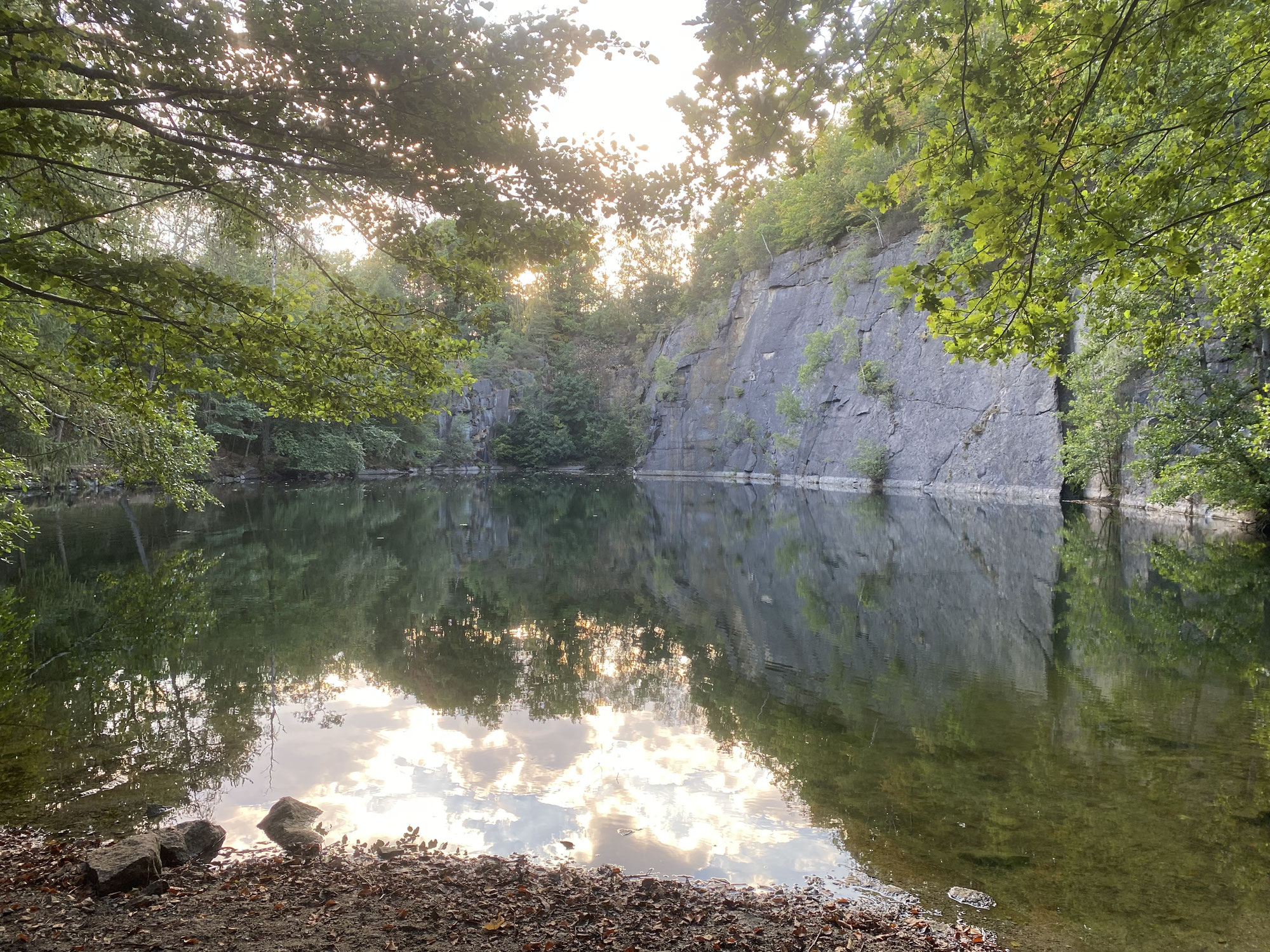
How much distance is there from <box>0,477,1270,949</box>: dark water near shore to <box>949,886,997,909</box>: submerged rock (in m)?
0.05

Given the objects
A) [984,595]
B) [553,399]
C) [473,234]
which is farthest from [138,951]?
[553,399]

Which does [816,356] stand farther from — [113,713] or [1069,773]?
[113,713]

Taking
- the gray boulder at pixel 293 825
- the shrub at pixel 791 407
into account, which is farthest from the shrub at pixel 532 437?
Answer: the gray boulder at pixel 293 825

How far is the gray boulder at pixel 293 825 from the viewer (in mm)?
3908

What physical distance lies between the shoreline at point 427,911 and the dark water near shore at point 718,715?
1.19 ft

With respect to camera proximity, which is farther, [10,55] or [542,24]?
[542,24]

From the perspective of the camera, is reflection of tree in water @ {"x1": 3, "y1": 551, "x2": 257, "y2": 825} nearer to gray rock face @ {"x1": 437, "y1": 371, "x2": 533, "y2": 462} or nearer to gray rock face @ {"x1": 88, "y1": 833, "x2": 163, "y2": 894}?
gray rock face @ {"x1": 88, "y1": 833, "x2": 163, "y2": 894}

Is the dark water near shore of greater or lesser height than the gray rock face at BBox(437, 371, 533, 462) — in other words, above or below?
below

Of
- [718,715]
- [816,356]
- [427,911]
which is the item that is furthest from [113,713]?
[816,356]

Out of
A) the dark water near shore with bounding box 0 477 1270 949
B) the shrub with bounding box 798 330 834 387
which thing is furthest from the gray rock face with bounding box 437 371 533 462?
the dark water near shore with bounding box 0 477 1270 949

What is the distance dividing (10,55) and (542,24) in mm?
3166

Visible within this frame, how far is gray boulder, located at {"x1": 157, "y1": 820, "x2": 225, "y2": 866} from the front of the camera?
3.54 metres

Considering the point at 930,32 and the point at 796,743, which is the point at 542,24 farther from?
the point at 796,743

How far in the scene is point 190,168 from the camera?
17.4 ft
